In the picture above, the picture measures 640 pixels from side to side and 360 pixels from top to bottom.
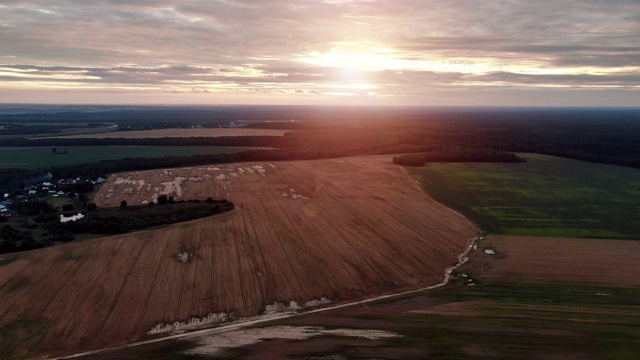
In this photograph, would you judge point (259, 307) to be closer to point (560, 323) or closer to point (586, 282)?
point (560, 323)

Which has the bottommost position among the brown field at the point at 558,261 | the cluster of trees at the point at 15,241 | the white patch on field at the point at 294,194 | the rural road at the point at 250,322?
the rural road at the point at 250,322

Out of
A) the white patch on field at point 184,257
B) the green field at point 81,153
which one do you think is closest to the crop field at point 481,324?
the white patch on field at point 184,257

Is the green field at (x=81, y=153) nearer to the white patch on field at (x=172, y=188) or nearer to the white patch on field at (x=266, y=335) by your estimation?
the white patch on field at (x=172, y=188)

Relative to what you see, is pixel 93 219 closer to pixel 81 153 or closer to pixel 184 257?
pixel 184 257

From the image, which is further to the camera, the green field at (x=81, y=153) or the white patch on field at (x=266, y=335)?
the green field at (x=81, y=153)

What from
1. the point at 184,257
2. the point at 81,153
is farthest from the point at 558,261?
the point at 81,153

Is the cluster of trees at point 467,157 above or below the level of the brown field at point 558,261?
above

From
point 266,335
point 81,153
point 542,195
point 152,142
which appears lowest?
point 266,335
